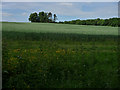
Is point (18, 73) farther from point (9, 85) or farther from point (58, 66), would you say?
point (58, 66)

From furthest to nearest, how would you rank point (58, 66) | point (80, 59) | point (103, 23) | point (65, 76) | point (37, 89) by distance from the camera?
1. point (103, 23)
2. point (80, 59)
3. point (58, 66)
4. point (65, 76)
5. point (37, 89)

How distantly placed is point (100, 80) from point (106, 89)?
1.71ft

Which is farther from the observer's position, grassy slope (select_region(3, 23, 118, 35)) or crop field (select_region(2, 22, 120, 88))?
grassy slope (select_region(3, 23, 118, 35))

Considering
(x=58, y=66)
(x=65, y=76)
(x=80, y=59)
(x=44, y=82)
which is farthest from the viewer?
(x=80, y=59)

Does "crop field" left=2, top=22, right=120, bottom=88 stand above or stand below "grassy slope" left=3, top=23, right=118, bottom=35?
below

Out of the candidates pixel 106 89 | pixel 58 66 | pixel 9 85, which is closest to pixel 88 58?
pixel 58 66

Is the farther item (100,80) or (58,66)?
(58,66)

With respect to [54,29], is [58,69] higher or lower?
lower

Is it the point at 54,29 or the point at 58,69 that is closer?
the point at 58,69

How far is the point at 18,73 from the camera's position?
6.04m

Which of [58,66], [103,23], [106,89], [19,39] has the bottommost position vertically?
[106,89]

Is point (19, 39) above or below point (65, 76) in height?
above

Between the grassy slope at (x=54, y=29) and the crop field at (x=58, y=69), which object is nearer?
the crop field at (x=58, y=69)

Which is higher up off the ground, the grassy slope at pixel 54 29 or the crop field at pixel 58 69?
the grassy slope at pixel 54 29
